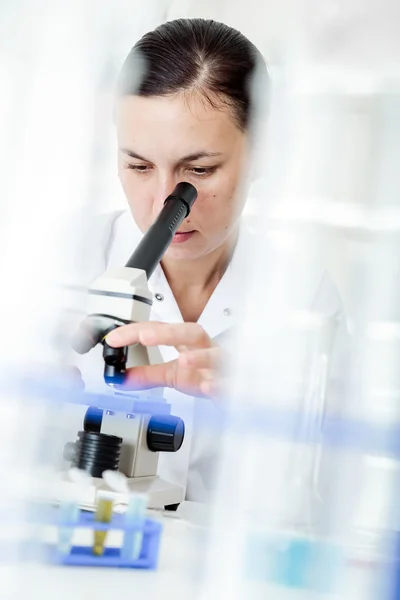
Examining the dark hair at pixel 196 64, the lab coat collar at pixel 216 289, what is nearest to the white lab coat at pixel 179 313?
the lab coat collar at pixel 216 289

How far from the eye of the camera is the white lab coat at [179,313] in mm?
532

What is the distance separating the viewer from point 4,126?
55 centimetres

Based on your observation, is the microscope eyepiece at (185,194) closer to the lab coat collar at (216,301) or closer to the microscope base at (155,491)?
the lab coat collar at (216,301)

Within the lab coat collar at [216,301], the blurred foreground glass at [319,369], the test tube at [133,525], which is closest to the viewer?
the blurred foreground glass at [319,369]

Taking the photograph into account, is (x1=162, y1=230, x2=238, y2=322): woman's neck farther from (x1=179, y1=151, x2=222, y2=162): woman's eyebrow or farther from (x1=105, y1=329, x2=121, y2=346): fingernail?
(x1=105, y1=329, x2=121, y2=346): fingernail

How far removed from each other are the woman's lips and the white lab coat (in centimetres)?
4

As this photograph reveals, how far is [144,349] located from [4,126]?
0.21 metres

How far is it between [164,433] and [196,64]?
0.36 m

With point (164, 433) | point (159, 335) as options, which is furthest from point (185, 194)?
→ point (164, 433)

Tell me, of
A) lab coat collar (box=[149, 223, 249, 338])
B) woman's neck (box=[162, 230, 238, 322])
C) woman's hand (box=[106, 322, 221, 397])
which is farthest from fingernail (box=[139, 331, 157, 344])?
woman's neck (box=[162, 230, 238, 322])

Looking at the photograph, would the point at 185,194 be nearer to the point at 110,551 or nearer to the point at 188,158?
the point at 188,158

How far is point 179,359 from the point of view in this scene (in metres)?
0.56

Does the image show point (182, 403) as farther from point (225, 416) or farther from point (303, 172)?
point (303, 172)

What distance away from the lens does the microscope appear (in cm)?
52
